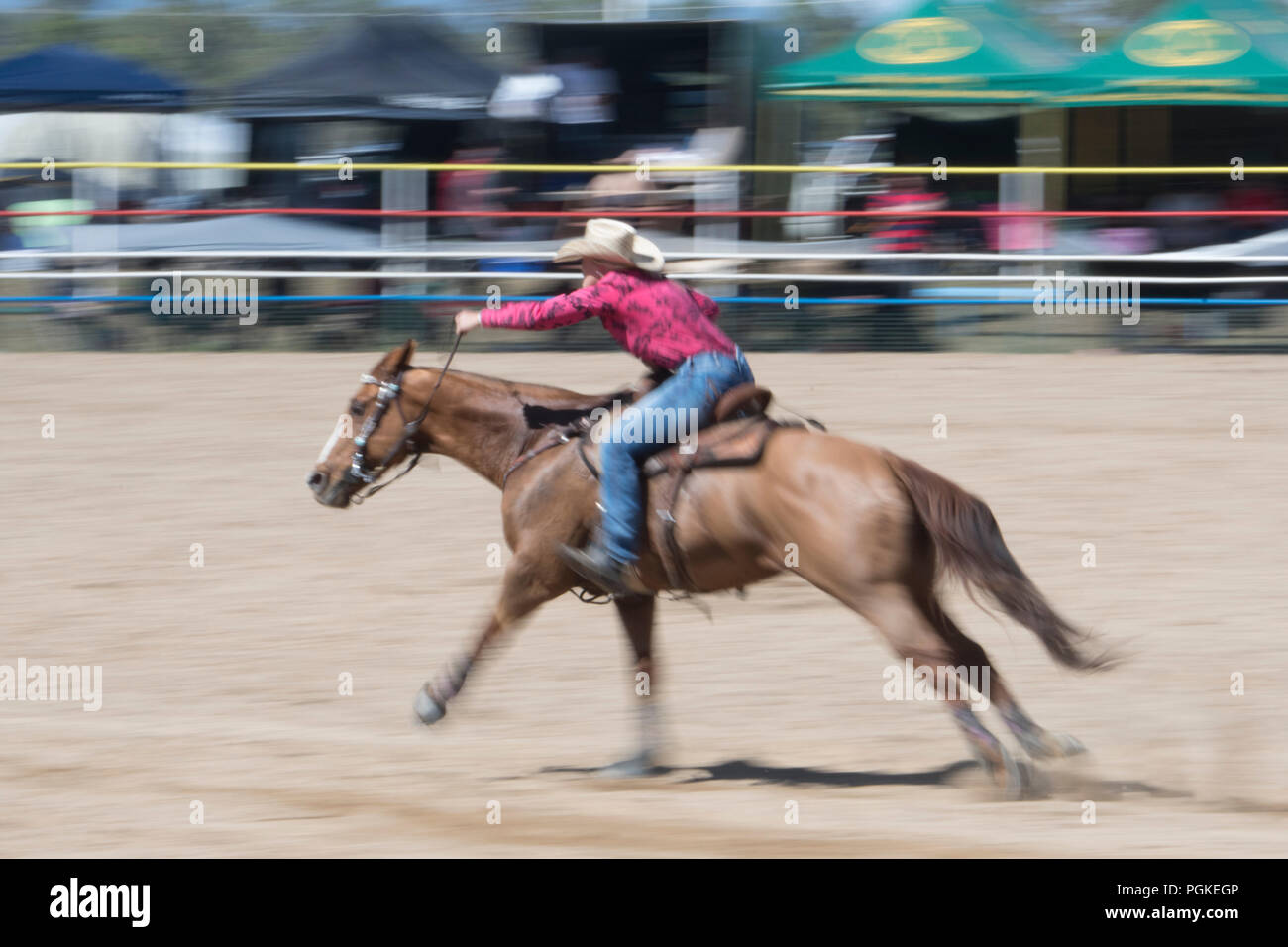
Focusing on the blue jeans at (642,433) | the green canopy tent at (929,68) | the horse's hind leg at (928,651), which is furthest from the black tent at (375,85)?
the horse's hind leg at (928,651)

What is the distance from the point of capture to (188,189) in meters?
16.3

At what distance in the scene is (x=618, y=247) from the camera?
5.81 metres

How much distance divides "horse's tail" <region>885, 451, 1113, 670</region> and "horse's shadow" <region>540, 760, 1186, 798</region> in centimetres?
41

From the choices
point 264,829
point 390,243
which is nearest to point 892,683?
point 264,829

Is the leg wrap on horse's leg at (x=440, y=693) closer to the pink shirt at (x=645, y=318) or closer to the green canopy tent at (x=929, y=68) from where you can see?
the pink shirt at (x=645, y=318)

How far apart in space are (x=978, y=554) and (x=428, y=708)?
198 cm

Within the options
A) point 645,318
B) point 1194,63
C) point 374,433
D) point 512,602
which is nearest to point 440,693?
point 512,602

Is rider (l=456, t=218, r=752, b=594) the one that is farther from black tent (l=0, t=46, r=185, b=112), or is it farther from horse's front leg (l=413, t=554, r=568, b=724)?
black tent (l=0, t=46, r=185, b=112)

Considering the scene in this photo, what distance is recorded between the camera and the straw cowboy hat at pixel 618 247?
5.80 metres

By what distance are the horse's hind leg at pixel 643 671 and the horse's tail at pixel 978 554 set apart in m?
1.15

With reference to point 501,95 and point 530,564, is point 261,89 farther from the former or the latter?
point 530,564

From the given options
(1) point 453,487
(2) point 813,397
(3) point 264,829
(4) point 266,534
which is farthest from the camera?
(2) point 813,397

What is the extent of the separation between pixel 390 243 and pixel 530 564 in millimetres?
9942

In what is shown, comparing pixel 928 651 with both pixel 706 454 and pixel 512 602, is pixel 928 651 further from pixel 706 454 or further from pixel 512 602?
pixel 512 602
